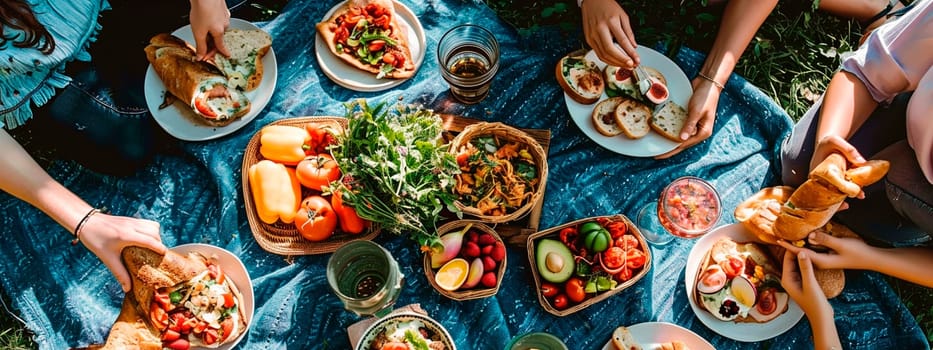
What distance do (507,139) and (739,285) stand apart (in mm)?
1234

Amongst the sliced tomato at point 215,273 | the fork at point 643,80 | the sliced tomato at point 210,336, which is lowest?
the sliced tomato at point 210,336

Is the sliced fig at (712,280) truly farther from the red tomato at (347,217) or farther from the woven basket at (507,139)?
the red tomato at (347,217)

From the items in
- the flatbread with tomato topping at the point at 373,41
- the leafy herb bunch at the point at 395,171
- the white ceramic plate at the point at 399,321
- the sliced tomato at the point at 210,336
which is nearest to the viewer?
the leafy herb bunch at the point at 395,171

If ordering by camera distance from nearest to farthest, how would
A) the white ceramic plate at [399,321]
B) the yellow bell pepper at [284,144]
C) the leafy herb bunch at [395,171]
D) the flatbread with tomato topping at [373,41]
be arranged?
1. the leafy herb bunch at [395,171]
2. the white ceramic plate at [399,321]
3. the yellow bell pepper at [284,144]
4. the flatbread with tomato topping at [373,41]

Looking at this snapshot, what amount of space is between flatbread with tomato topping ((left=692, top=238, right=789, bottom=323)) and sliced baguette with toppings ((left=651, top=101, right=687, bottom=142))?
0.58 m

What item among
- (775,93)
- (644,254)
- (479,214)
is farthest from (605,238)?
(775,93)

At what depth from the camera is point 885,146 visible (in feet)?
9.67

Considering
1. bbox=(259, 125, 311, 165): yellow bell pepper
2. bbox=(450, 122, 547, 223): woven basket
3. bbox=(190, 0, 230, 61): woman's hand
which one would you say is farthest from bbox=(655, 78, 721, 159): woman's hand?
bbox=(190, 0, 230, 61): woman's hand

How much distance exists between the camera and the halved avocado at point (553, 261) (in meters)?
2.65

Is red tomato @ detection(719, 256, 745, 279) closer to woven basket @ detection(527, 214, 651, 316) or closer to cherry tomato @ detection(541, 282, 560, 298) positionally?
woven basket @ detection(527, 214, 651, 316)

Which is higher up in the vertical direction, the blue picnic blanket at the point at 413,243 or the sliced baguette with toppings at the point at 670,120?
the sliced baguette with toppings at the point at 670,120

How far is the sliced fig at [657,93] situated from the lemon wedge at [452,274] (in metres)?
1.27

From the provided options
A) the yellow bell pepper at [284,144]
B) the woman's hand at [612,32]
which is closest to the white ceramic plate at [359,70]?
the yellow bell pepper at [284,144]

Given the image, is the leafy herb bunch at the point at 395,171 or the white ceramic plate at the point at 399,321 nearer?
the leafy herb bunch at the point at 395,171
